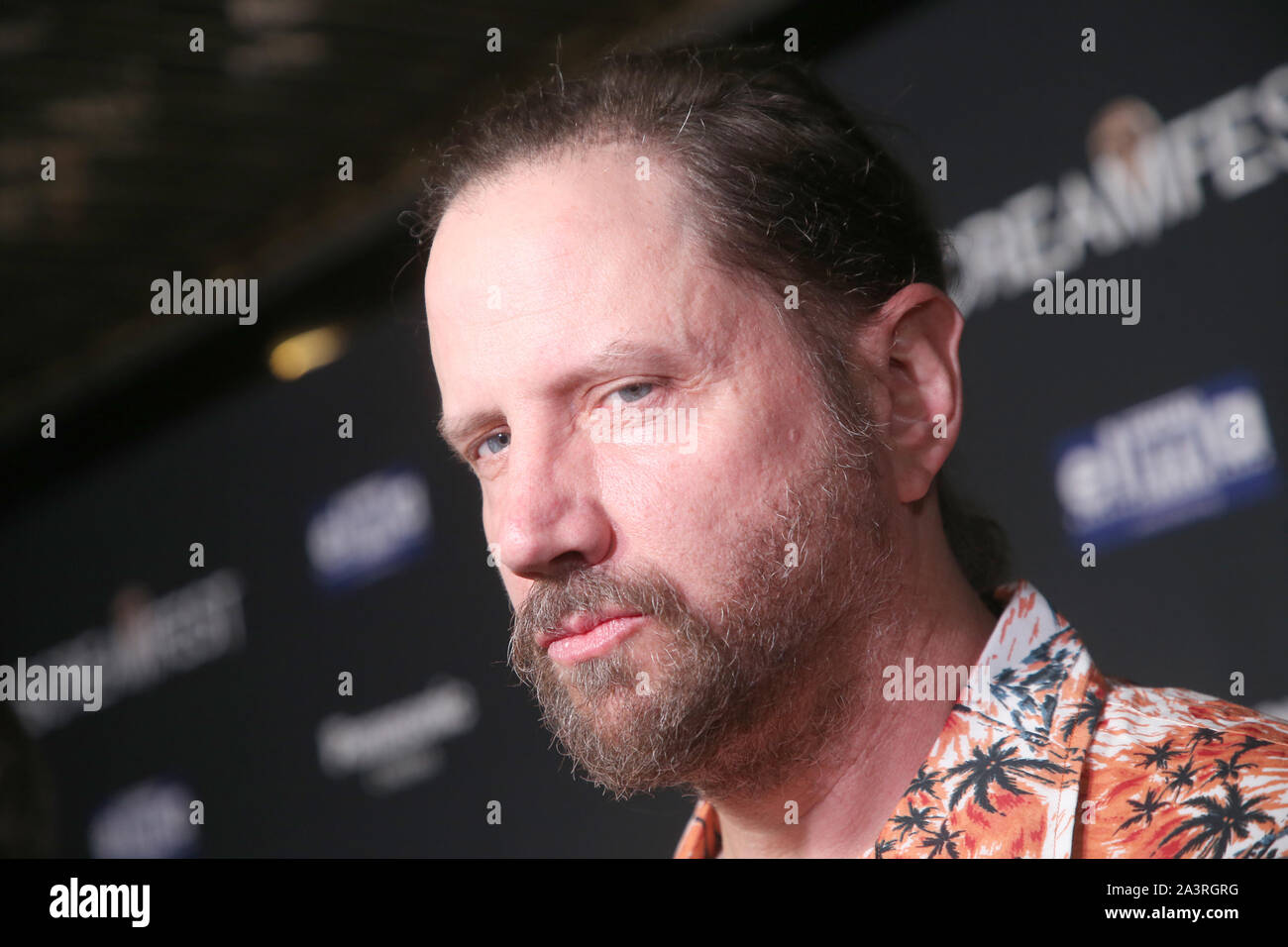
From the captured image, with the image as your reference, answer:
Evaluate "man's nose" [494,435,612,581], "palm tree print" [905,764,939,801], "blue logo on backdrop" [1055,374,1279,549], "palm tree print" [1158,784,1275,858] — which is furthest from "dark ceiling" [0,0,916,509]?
"palm tree print" [1158,784,1275,858]

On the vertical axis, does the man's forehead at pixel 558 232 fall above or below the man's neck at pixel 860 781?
above

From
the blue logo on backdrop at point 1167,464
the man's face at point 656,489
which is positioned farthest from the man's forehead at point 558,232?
the blue logo on backdrop at point 1167,464

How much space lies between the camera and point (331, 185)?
4180mm

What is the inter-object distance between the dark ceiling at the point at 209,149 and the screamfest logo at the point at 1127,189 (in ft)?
2.10

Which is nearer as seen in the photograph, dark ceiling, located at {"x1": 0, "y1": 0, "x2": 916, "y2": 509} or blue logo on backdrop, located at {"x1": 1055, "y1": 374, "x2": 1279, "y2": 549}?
blue logo on backdrop, located at {"x1": 1055, "y1": 374, "x2": 1279, "y2": 549}

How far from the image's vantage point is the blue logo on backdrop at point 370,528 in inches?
156

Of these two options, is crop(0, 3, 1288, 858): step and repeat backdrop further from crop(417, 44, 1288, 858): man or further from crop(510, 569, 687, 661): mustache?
crop(510, 569, 687, 661): mustache

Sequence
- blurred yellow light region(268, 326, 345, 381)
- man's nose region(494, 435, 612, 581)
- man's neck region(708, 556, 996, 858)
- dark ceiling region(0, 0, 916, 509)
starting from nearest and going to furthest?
man's nose region(494, 435, 612, 581) < man's neck region(708, 556, 996, 858) < dark ceiling region(0, 0, 916, 509) < blurred yellow light region(268, 326, 345, 381)

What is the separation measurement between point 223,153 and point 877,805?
3.24m

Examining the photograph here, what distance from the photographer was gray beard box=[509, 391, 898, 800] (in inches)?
47.0

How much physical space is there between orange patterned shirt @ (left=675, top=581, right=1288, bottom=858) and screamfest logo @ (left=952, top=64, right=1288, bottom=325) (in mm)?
1518

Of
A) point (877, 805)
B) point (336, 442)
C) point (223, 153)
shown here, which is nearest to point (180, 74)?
point (223, 153)

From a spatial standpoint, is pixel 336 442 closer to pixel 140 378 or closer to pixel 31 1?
pixel 140 378

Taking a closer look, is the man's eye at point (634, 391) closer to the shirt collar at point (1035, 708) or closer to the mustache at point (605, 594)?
the mustache at point (605, 594)
